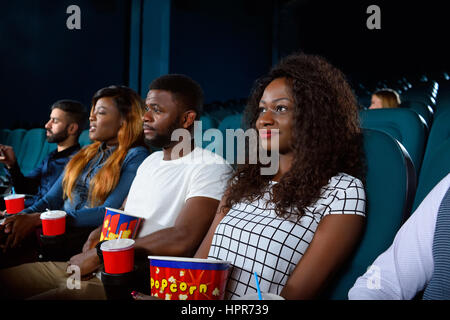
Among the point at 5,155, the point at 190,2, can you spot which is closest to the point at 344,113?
the point at 5,155

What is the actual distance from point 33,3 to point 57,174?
265 cm

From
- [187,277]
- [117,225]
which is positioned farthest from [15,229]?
[187,277]

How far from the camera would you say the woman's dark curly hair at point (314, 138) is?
0.77 metres

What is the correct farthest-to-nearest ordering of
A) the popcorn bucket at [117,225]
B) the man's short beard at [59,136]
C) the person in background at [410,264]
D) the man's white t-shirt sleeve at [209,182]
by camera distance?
the man's short beard at [59,136] → the man's white t-shirt sleeve at [209,182] → the popcorn bucket at [117,225] → the person in background at [410,264]

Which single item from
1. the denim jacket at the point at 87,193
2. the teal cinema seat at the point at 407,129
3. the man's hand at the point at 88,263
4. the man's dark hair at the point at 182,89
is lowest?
the man's hand at the point at 88,263

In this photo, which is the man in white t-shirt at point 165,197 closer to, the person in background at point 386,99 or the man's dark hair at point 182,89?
the man's dark hair at point 182,89

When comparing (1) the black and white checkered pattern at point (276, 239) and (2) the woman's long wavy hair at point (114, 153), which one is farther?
(2) the woman's long wavy hair at point (114, 153)

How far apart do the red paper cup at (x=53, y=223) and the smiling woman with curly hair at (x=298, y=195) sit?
48cm

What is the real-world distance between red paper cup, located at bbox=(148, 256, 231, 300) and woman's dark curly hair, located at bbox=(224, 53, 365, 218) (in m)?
0.23

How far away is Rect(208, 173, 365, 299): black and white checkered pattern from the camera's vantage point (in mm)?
713

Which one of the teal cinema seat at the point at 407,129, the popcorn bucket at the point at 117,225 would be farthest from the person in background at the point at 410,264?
the popcorn bucket at the point at 117,225

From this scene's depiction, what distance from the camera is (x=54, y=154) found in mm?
1956
